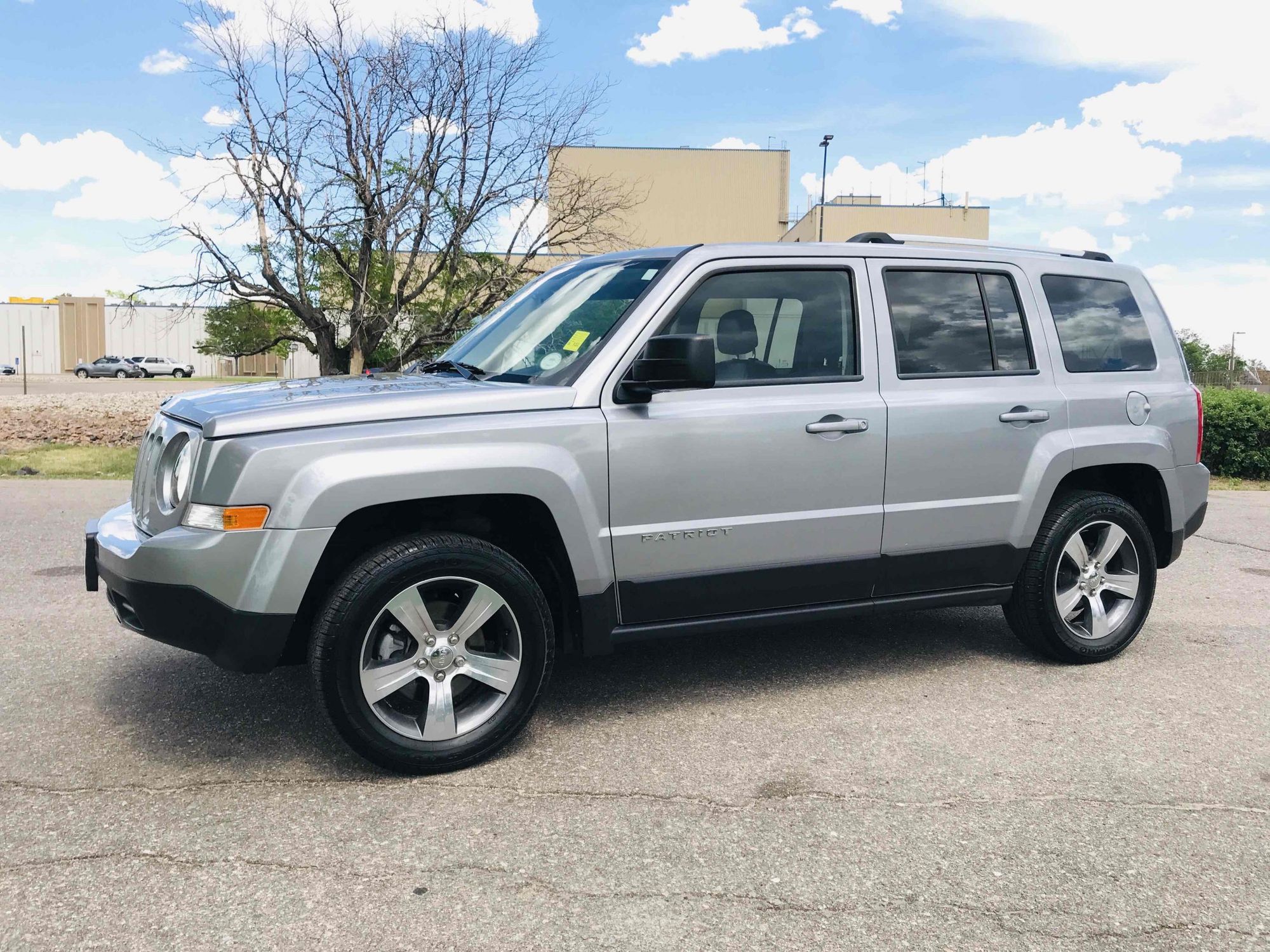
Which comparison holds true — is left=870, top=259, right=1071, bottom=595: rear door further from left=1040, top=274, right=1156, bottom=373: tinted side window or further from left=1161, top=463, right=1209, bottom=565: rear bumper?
left=1161, top=463, right=1209, bottom=565: rear bumper

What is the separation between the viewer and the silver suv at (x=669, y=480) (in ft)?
12.1

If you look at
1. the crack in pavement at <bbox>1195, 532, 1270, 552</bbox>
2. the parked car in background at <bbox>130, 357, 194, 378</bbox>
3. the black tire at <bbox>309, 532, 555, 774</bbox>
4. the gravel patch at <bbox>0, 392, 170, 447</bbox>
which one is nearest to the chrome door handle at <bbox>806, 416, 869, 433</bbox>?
the black tire at <bbox>309, 532, 555, 774</bbox>

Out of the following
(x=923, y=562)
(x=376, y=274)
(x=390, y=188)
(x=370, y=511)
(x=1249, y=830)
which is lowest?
(x=1249, y=830)

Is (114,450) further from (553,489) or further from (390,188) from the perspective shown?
(553,489)

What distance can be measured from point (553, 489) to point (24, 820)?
198 centimetres

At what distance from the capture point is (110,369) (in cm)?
7494

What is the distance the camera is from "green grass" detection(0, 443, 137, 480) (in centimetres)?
1282

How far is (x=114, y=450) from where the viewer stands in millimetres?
15609

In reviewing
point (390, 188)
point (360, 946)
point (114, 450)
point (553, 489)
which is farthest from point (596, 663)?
point (390, 188)

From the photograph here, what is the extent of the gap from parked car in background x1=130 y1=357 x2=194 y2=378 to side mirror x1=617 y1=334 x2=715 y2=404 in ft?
265

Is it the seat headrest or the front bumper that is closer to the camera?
the front bumper

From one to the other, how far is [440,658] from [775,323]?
193cm

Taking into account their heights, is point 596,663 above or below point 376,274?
below

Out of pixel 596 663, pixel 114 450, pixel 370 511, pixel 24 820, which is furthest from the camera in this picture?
pixel 114 450
